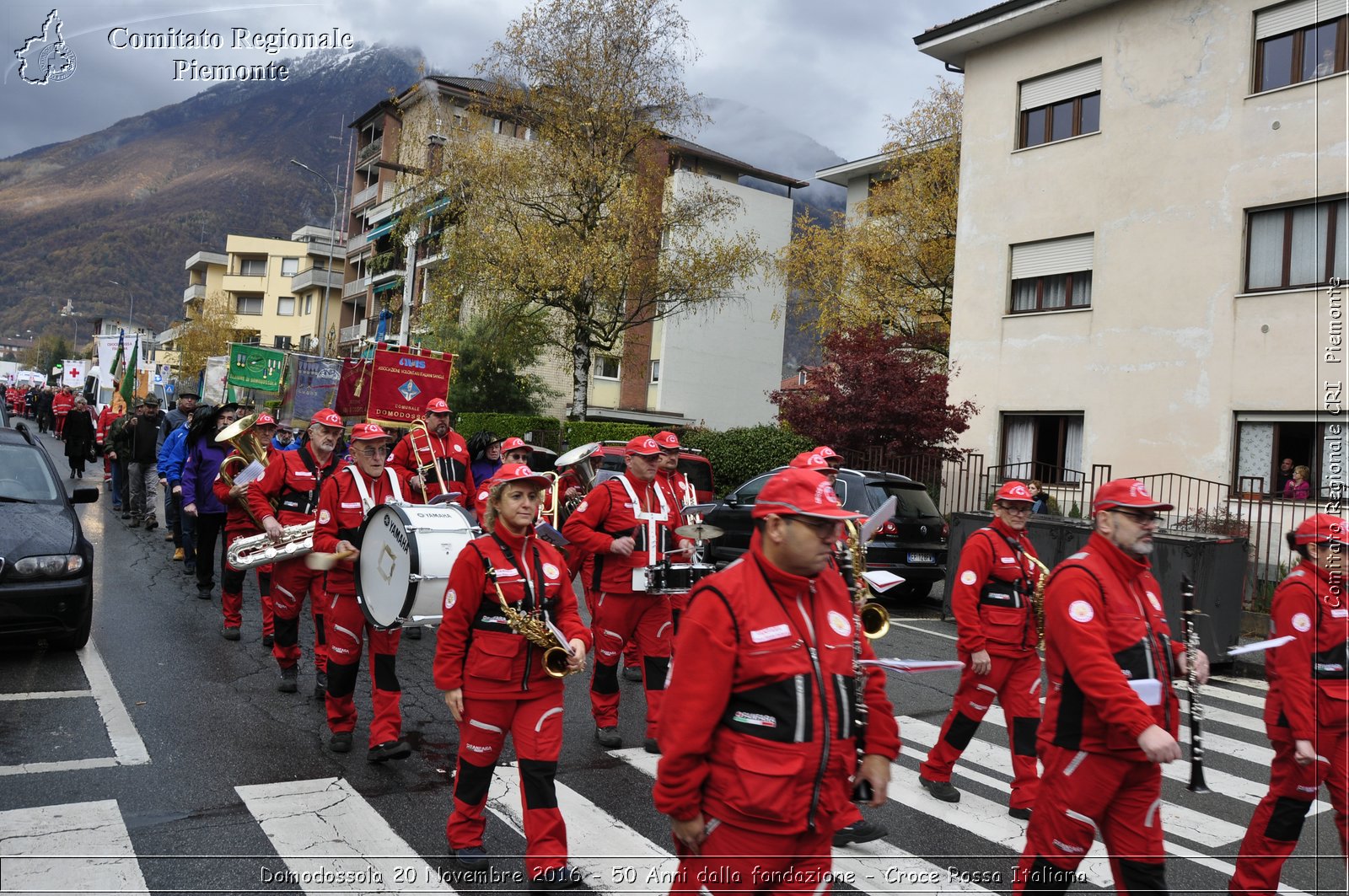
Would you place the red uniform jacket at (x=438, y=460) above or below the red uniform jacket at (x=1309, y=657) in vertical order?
above

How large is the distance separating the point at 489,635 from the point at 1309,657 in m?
3.80

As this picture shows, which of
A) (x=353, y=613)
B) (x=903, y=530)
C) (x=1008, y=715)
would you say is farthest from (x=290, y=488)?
(x=903, y=530)

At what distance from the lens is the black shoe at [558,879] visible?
14.1 feet

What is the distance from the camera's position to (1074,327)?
19.9 meters

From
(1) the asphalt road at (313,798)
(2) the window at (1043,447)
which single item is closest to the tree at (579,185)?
(2) the window at (1043,447)

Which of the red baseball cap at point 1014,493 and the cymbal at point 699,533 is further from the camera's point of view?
the cymbal at point 699,533

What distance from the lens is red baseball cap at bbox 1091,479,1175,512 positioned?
13.3 ft

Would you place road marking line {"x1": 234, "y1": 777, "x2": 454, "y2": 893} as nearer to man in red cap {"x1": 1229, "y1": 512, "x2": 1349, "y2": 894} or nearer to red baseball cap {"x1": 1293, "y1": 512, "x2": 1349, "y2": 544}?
man in red cap {"x1": 1229, "y1": 512, "x2": 1349, "y2": 894}

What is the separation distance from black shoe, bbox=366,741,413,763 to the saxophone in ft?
6.52

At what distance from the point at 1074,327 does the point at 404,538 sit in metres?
17.4

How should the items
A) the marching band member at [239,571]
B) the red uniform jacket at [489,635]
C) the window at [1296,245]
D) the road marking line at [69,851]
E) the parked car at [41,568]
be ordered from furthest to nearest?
the window at [1296,245]
the marching band member at [239,571]
the parked car at [41,568]
the red uniform jacket at [489,635]
the road marking line at [69,851]

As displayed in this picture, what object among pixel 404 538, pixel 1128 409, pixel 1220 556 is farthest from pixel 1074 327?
pixel 404 538

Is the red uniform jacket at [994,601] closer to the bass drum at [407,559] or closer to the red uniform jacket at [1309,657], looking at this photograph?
the red uniform jacket at [1309,657]

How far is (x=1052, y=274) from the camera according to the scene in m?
20.5
